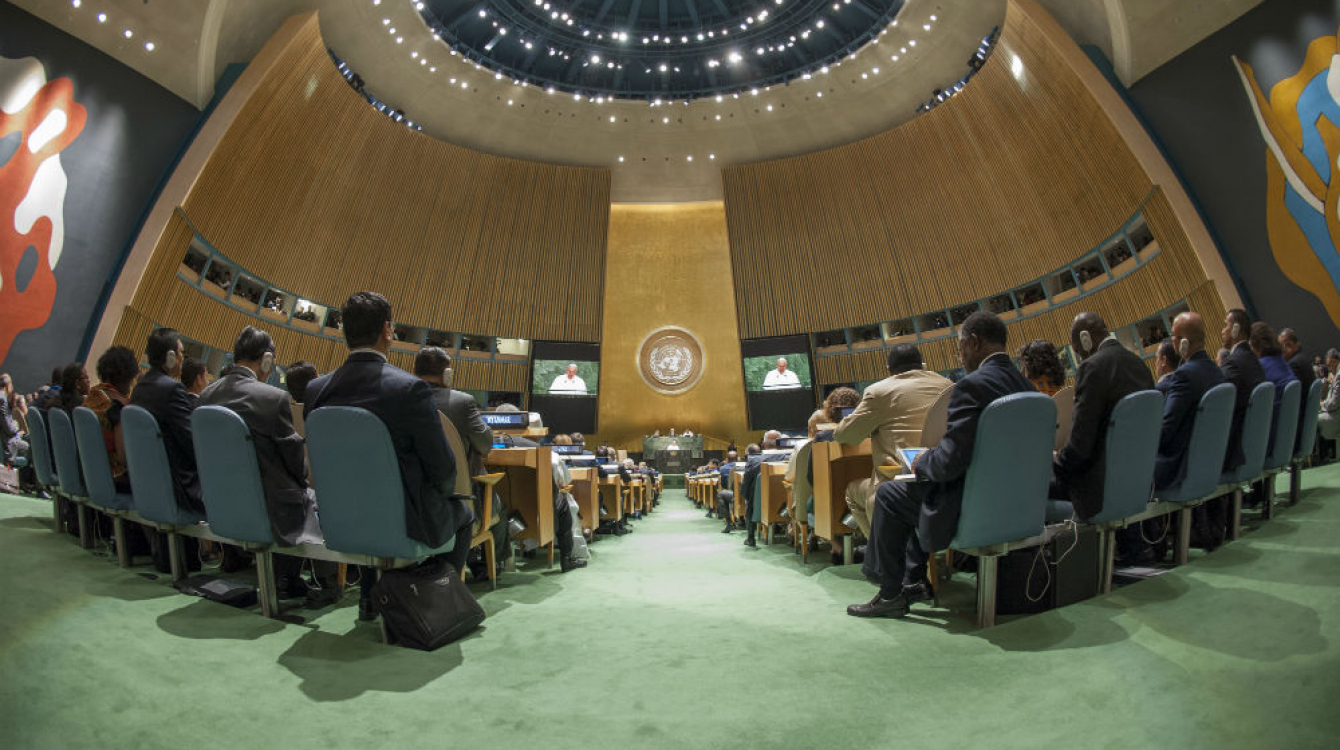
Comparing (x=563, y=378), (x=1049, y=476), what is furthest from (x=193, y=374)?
(x=563, y=378)

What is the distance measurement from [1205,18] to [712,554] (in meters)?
9.64

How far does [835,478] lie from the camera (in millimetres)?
4059

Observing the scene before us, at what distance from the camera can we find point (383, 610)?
92.6 inches

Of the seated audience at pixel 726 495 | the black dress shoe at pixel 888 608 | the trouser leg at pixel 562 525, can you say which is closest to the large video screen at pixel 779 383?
the seated audience at pixel 726 495

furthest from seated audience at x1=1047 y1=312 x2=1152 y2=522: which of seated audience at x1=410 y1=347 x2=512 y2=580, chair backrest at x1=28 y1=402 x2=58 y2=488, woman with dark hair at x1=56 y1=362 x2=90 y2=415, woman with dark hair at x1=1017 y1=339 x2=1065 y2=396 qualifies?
woman with dark hair at x1=56 y1=362 x2=90 y2=415

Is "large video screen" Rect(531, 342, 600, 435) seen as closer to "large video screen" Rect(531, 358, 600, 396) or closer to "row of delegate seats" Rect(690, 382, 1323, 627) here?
"large video screen" Rect(531, 358, 600, 396)

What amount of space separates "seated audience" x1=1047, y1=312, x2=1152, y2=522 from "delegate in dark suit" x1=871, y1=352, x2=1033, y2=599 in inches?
10.4

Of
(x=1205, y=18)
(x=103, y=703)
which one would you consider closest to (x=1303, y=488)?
(x=103, y=703)

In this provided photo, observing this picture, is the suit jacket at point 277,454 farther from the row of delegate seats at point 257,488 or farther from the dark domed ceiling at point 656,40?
the dark domed ceiling at point 656,40

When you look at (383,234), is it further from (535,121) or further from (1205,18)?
(1205,18)

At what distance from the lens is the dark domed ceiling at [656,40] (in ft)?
46.5

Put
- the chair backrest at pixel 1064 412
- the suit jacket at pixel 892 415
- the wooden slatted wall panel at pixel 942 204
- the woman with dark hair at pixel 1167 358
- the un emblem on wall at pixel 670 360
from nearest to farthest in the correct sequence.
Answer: the chair backrest at pixel 1064 412 → the suit jacket at pixel 892 415 → the woman with dark hair at pixel 1167 358 → the wooden slatted wall panel at pixel 942 204 → the un emblem on wall at pixel 670 360

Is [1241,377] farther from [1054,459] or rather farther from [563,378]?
[563,378]

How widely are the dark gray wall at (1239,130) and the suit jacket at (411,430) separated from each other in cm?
929
